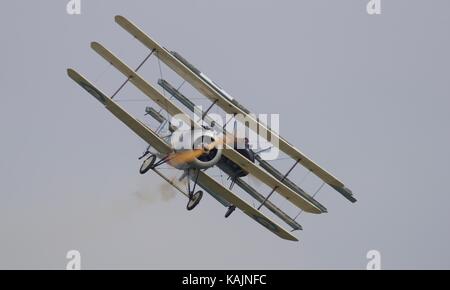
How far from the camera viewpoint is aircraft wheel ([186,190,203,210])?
35969 millimetres

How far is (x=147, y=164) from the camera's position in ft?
120

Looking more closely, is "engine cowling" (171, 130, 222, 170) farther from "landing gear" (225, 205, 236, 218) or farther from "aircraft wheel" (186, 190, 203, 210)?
"landing gear" (225, 205, 236, 218)

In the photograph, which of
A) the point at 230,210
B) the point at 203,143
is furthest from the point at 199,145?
the point at 230,210

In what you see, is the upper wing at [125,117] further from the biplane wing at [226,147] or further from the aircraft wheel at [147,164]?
the aircraft wheel at [147,164]

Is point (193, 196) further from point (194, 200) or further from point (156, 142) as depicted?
point (156, 142)

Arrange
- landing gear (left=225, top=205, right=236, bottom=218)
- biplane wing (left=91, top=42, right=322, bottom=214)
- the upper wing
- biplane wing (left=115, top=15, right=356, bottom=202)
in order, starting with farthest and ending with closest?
landing gear (left=225, top=205, right=236, bottom=218), biplane wing (left=115, top=15, right=356, bottom=202), biplane wing (left=91, top=42, right=322, bottom=214), the upper wing

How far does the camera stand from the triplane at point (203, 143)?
34969mm

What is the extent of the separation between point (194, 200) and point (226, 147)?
6.33ft

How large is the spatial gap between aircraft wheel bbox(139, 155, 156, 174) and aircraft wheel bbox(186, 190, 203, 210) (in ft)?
5.04

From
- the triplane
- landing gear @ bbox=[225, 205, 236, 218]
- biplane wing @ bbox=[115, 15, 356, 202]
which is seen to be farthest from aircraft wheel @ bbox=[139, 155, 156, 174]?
landing gear @ bbox=[225, 205, 236, 218]

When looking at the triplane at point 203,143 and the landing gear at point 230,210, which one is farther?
the landing gear at point 230,210

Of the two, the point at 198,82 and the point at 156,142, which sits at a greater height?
the point at 198,82

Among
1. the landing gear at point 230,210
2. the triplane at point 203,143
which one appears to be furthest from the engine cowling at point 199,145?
the landing gear at point 230,210
